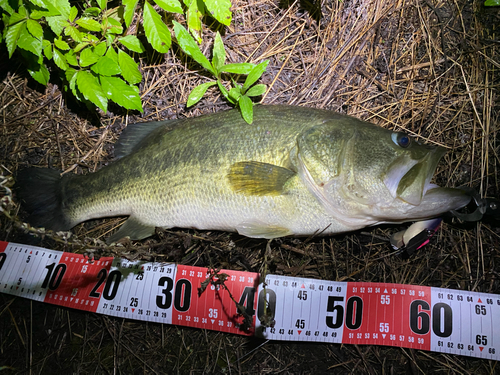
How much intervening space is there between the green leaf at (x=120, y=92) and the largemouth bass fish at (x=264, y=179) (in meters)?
0.24

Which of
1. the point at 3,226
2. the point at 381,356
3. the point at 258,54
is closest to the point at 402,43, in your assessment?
the point at 258,54

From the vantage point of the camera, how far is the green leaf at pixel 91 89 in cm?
270

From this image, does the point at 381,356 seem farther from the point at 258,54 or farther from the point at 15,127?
the point at 15,127

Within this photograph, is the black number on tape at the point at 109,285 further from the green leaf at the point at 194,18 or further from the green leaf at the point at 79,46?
the green leaf at the point at 194,18

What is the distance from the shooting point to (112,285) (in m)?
→ 2.78

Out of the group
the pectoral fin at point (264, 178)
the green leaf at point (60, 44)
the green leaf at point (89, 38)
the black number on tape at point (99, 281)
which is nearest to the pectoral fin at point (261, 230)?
the pectoral fin at point (264, 178)

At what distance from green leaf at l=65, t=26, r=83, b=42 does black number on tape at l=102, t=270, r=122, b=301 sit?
210cm

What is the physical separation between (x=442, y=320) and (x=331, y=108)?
6.65 ft

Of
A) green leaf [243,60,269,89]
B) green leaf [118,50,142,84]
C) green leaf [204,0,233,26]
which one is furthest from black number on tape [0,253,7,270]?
green leaf [204,0,233,26]

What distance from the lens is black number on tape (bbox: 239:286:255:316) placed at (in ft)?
8.34

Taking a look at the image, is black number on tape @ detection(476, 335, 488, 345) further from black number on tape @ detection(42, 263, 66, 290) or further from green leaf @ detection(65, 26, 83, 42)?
green leaf @ detection(65, 26, 83, 42)

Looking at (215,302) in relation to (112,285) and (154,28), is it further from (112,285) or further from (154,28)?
(154,28)

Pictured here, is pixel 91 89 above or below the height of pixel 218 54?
below

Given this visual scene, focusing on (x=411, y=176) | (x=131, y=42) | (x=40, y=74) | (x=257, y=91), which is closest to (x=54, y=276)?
(x=40, y=74)
